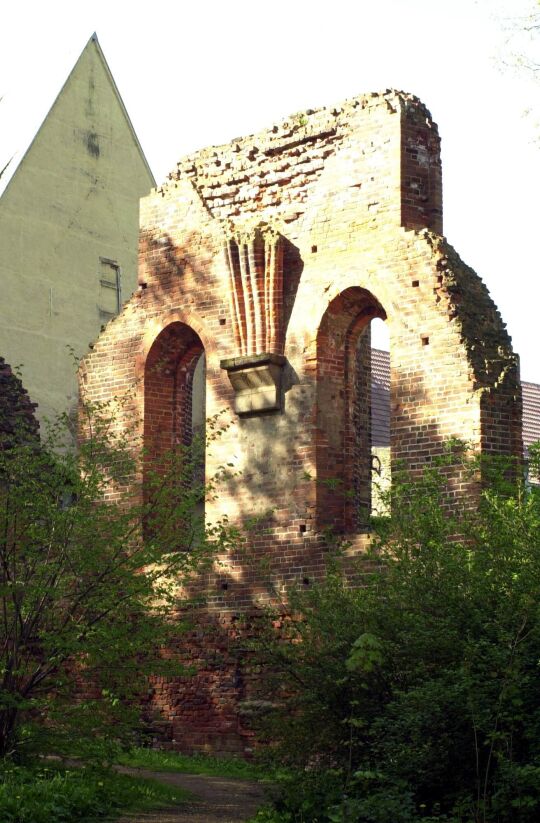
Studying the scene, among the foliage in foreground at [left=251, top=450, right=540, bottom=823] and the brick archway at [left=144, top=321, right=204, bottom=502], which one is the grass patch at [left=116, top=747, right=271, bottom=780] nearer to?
the foliage in foreground at [left=251, top=450, right=540, bottom=823]

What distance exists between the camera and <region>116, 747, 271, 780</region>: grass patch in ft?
45.9

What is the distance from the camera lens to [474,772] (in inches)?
394

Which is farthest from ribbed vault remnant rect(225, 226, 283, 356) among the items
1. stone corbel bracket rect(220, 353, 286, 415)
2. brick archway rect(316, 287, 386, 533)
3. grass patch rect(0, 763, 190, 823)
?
grass patch rect(0, 763, 190, 823)

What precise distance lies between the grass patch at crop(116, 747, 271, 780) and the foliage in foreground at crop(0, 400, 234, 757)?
1840 millimetres

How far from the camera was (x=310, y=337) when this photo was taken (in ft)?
51.4

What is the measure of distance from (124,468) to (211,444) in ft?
11.3

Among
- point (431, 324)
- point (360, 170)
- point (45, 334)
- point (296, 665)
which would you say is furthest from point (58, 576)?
point (45, 334)

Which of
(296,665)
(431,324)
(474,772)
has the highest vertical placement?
(431,324)

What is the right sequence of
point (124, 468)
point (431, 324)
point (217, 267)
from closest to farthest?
1. point (124, 468)
2. point (431, 324)
3. point (217, 267)

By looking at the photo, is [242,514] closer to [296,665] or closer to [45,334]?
[296,665]

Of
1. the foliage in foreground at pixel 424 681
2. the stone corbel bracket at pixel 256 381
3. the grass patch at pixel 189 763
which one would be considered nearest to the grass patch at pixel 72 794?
the foliage in foreground at pixel 424 681

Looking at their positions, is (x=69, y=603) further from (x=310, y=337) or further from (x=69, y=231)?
(x=69, y=231)

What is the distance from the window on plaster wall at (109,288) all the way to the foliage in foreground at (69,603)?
13673 mm

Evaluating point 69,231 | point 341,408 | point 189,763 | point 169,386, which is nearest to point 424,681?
point 189,763
